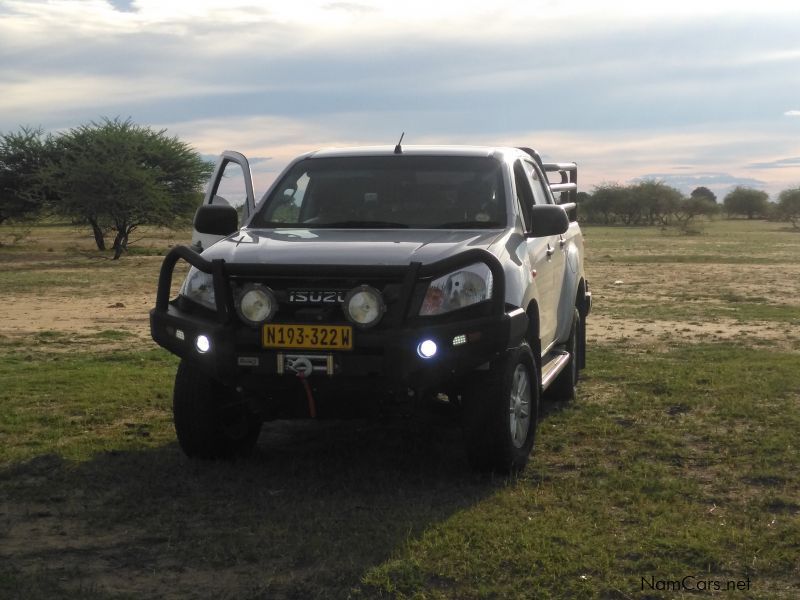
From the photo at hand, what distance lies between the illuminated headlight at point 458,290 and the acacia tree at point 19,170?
4076 centimetres

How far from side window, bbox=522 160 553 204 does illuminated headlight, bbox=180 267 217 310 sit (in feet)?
8.07

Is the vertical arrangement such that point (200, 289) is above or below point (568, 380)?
above

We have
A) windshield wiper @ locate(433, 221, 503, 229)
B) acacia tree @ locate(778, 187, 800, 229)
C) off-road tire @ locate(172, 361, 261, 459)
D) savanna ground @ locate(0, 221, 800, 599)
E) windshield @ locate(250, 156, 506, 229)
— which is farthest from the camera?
acacia tree @ locate(778, 187, 800, 229)

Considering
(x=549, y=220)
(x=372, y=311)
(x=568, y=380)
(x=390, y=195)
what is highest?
(x=390, y=195)

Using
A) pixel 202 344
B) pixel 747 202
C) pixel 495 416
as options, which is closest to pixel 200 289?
pixel 202 344

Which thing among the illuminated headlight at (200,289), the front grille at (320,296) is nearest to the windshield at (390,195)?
the illuminated headlight at (200,289)

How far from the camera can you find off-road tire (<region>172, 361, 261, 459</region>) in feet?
20.7

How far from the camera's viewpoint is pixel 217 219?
7023mm

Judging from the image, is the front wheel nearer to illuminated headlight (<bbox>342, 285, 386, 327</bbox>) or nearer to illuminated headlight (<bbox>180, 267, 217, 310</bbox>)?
illuminated headlight (<bbox>342, 285, 386, 327</bbox>)

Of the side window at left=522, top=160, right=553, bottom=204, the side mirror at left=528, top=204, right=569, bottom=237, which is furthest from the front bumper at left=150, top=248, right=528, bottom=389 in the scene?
the side window at left=522, top=160, right=553, bottom=204

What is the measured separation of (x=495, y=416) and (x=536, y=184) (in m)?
2.72

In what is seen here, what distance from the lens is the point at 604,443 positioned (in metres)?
7.11

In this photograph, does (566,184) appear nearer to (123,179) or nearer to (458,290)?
(458,290)

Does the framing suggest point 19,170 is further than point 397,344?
Yes
